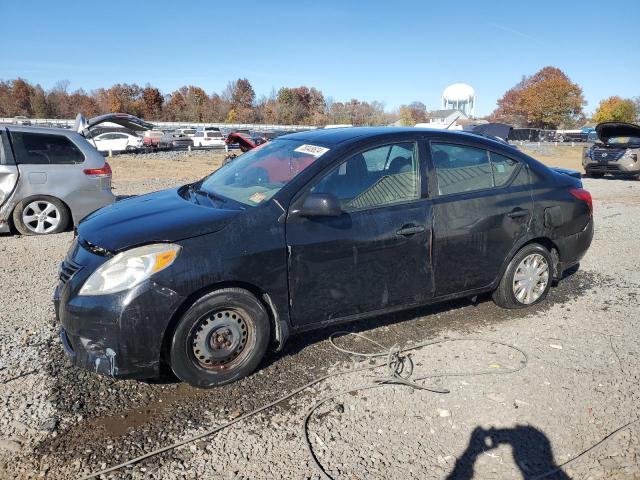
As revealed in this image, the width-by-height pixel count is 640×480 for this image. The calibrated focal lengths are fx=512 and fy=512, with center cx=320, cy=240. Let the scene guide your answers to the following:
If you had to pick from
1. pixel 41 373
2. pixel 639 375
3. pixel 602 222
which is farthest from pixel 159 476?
pixel 602 222

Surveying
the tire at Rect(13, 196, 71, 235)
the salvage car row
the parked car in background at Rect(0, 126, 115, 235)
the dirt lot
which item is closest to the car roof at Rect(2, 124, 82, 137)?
the parked car in background at Rect(0, 126, 115, 235)

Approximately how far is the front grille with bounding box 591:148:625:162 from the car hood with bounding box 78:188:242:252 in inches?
643

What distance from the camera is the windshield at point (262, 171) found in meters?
3.77

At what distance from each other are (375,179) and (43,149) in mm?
5974

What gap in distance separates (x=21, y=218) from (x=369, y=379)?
6.24 metres

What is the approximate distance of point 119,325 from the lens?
3029 millimetres

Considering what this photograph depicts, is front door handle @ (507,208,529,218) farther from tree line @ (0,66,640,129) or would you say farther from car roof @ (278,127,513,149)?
tree line @ (0,66,640,129)

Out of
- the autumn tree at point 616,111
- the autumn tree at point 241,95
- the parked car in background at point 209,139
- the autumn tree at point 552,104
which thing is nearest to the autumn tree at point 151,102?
the autumn tree at point 241,95

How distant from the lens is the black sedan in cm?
313

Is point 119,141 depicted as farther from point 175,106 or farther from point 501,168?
point 175,106

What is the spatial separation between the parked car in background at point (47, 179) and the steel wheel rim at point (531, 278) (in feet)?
20.6

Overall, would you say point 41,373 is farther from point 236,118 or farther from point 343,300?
point 236,118

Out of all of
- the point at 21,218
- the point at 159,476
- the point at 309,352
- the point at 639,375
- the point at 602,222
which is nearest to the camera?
the point at 159,476

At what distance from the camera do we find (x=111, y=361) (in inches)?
122
